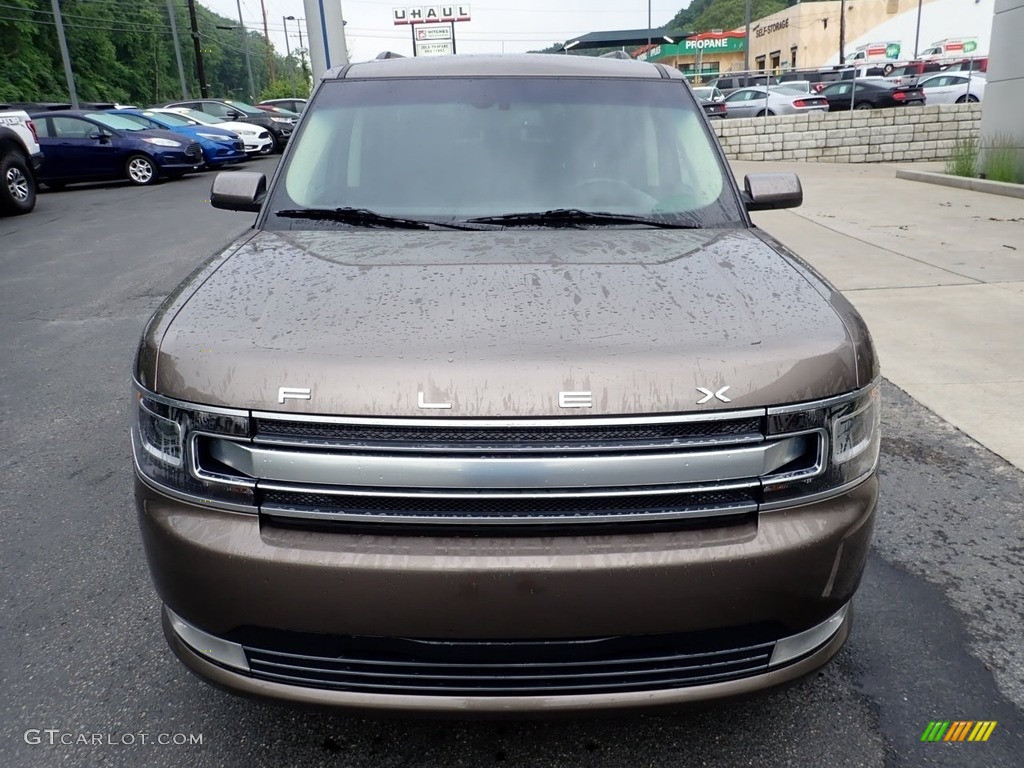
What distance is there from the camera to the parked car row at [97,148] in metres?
12.8

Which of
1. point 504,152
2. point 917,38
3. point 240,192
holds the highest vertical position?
point 917,38

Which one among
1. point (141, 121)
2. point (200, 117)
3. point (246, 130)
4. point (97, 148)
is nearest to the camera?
point (97, 148)

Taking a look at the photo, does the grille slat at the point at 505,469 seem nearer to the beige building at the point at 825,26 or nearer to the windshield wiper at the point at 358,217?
the windshield wiper at the point at 358,217

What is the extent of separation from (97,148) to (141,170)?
93 cm

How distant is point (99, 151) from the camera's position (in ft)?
56.5

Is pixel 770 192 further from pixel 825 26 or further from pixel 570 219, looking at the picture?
pixel 825 26

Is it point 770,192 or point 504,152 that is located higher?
point 504,152

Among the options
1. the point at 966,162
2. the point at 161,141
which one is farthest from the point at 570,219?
the point at 161,141

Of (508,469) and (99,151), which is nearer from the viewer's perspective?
(508,469)

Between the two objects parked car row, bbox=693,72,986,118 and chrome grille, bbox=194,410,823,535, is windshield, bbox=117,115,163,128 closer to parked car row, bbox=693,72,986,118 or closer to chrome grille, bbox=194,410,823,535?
parked car row, bbox=693,72,986,118

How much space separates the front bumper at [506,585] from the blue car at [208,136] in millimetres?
19344

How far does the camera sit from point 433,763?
2146 millimetres

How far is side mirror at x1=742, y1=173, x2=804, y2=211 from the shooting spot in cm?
329

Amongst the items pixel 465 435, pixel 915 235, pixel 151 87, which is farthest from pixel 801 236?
pixel 151 87
